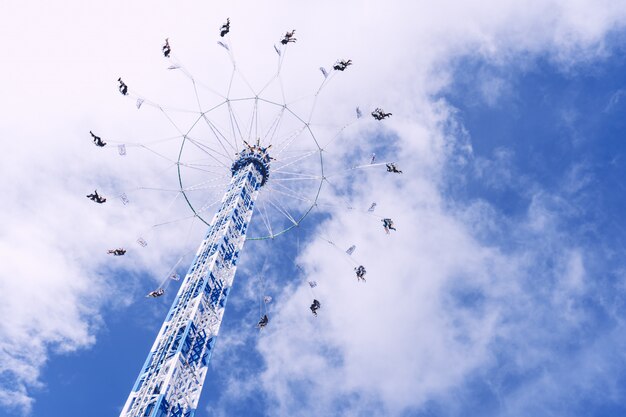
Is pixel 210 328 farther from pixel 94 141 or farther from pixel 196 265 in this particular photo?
pixel 94 141

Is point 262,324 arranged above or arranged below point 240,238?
below

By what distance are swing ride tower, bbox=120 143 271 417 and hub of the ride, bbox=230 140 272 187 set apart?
Result: 3.11 metres

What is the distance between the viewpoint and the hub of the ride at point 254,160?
56188mm

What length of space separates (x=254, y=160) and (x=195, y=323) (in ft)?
76.2

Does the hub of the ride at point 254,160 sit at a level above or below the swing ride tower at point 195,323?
above

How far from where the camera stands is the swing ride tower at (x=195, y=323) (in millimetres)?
32500

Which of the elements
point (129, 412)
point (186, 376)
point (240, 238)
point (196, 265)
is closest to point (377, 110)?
point (240, 238)

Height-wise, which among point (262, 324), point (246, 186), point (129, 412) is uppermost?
point (246, 186)

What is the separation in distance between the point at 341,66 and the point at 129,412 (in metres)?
39.1

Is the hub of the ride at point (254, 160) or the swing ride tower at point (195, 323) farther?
the hub of the ride at point (254, 160)

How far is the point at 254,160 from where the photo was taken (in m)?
56.1

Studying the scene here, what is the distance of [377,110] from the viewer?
5397 cm

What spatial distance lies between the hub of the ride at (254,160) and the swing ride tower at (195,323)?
3110 mm

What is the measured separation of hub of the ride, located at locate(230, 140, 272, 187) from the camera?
56.2 m
